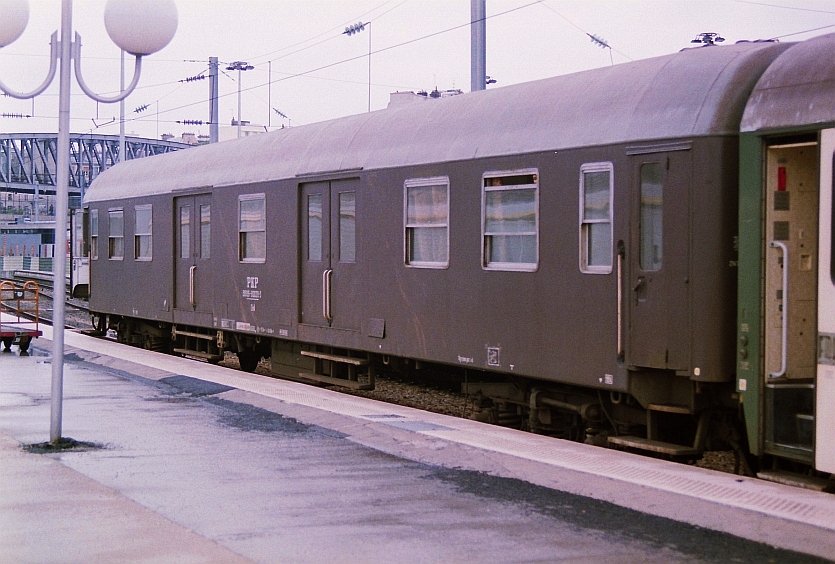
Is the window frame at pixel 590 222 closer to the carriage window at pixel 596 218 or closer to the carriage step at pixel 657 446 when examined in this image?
the carriage window at pixel 596 218

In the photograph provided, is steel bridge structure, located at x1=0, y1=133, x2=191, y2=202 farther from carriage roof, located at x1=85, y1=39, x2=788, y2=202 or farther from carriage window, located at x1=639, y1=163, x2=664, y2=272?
carriage window, located at x1=639, y1=163, x2=664, y2=272

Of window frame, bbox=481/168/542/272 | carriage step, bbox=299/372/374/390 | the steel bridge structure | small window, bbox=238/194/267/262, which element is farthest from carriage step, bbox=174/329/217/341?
the steel bridge structure

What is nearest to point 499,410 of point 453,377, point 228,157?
point 453,377

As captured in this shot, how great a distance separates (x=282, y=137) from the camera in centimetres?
1889

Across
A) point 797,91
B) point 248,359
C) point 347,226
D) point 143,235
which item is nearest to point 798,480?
point 797,91

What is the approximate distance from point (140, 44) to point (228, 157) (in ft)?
34.0

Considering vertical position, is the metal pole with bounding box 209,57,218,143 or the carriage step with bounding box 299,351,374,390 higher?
the metal pole with bounding box 209,57,218,143

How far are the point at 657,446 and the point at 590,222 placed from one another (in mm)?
2152

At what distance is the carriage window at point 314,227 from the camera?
16.7 metres

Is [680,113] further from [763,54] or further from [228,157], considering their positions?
[228,157]

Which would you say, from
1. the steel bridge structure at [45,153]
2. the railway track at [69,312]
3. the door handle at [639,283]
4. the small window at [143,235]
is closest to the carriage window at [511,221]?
the door handle at [639,283]

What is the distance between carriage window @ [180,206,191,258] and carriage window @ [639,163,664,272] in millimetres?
12339

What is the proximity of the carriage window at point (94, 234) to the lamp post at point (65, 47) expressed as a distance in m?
15.9

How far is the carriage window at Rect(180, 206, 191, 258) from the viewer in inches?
843
